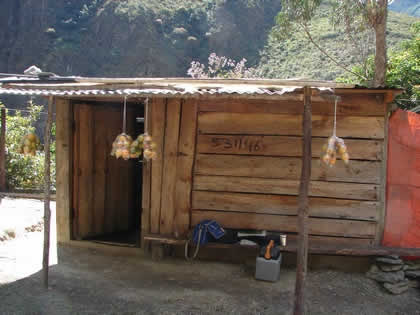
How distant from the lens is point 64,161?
6004 mm

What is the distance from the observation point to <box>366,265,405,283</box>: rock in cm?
505

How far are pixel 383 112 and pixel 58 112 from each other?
4.40m

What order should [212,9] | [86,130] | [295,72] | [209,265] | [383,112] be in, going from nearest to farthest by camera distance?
[383,112] → [209,265] → [86,130] → [295,72] → [212,9]

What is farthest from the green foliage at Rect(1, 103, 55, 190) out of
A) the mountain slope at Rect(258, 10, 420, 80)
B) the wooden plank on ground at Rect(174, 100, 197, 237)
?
the mountain slope at Rect(258, 10, 420, 80)

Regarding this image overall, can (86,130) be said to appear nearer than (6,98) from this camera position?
Yes

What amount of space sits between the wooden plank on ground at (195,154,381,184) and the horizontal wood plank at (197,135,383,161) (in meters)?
0.07

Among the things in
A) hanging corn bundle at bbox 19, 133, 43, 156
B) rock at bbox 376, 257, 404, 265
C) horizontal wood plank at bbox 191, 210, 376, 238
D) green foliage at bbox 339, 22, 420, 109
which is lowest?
rock at bbox 376, 257, 404, 265

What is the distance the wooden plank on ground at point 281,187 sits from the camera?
17.7 ft

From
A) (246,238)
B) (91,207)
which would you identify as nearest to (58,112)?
(91,207)

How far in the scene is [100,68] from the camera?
101 feet

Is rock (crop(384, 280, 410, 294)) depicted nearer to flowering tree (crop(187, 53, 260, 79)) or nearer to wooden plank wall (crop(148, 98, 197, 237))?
wooden plank wall (crop(148, 98, 197, 237))

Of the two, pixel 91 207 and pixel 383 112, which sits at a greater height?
pixel 383 112

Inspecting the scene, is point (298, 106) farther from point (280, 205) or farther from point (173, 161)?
point (173, 161)

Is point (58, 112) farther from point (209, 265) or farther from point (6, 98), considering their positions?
point (6, 98)
